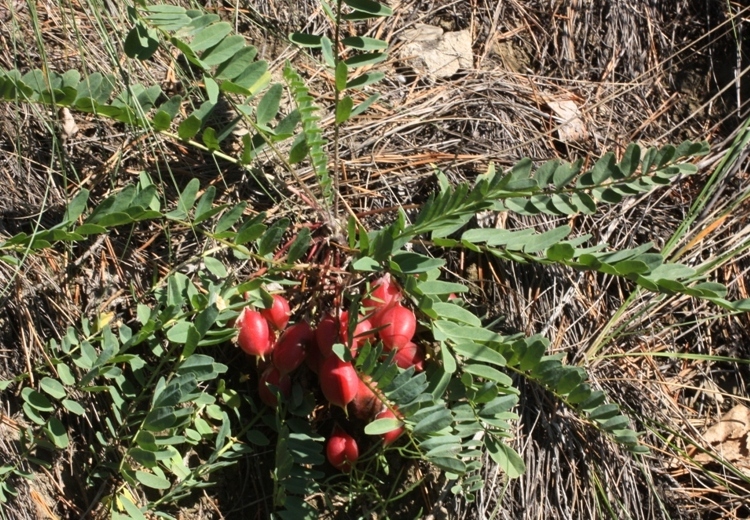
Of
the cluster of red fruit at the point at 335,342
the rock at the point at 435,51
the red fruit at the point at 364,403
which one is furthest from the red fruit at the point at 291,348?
the rock at the point at 435,51

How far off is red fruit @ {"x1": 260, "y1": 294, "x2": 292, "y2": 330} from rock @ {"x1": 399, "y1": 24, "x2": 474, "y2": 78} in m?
0.89

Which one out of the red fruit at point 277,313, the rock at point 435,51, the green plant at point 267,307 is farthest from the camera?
the rock at point 435,51

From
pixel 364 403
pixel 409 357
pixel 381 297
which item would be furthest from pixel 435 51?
pixel 364 403

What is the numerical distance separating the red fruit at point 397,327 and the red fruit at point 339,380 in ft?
0.36

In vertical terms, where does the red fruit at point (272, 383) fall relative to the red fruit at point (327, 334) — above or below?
below

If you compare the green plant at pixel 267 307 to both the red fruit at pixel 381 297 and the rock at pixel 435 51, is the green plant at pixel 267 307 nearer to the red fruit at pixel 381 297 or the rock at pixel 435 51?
the red fruit at pixel 381 297

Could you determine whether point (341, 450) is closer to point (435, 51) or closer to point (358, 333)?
point (358, 333)

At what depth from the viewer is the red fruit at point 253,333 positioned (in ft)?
6.86

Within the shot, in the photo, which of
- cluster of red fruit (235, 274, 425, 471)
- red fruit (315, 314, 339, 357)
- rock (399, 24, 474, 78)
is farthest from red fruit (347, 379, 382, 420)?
rock (399, 24, 474, 78)

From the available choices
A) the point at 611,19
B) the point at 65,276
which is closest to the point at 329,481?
the point at 65,276

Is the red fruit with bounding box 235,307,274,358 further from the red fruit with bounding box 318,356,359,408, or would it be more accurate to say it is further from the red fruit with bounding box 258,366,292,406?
the red fruit with bounding box 318,356,359,408

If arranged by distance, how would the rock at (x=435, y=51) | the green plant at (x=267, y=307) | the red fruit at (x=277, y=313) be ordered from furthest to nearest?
the rock at (x=435, y=51), the red fruit at (x=277, y=313), the green plant at (x=267, y=307)

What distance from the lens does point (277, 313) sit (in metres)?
2.15

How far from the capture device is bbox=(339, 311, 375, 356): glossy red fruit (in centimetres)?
206
